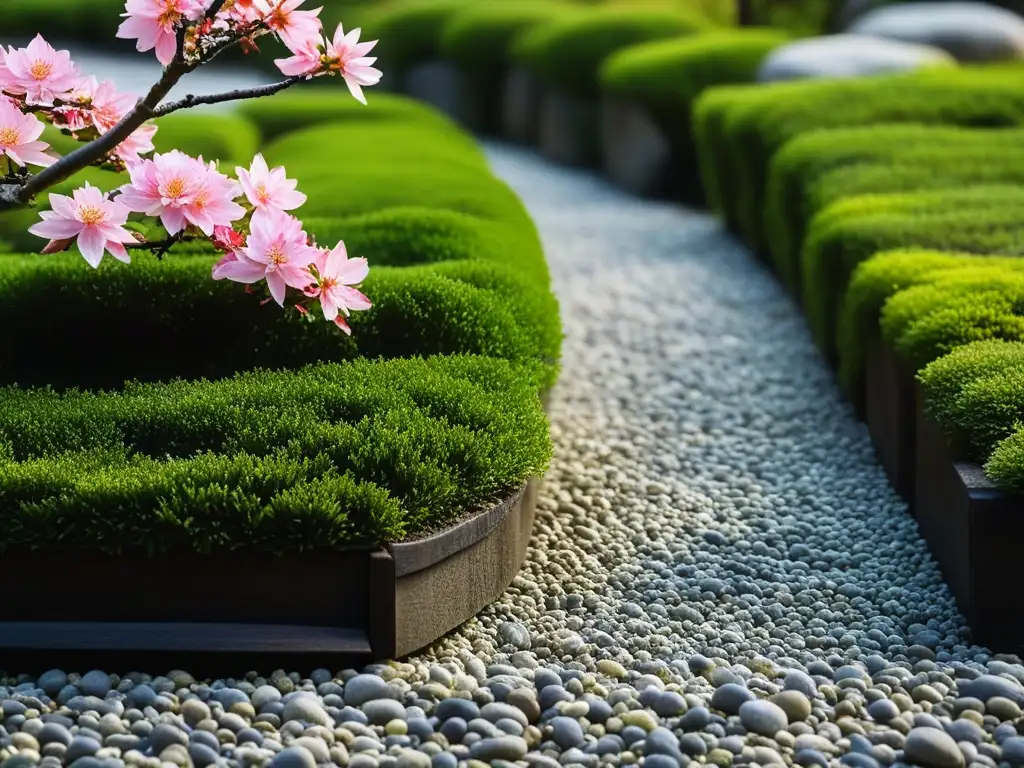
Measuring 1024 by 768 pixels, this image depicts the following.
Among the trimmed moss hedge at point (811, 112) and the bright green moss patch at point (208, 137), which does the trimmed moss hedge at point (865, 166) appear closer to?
the trimmed moss hedge at point (811, 112)

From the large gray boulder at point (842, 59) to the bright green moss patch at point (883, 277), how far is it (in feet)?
15.5

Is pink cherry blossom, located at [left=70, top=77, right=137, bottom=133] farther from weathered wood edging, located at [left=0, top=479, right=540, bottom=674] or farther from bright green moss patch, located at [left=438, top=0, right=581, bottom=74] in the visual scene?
Result: bright green moss patch, located at [left=438, top=0, right=581, bottom=74]

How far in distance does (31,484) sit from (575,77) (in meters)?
9.29

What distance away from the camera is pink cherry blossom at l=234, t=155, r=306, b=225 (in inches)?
125

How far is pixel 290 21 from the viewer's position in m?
3.15

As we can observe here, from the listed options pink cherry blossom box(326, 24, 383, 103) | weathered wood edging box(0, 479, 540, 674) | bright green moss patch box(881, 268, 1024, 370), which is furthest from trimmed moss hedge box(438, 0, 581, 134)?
weathered wood edging box(0, 479, 540, 674)

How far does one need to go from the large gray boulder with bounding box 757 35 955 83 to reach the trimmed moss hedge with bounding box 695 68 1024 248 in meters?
0.56

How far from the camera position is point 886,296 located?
15.4ft

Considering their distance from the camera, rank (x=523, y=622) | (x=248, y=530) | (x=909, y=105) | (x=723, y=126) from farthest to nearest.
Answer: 1. (x=723, y=126)
2. (x=909, y=105)
3. (x=523, y=622)
4. (x=248, y=530)

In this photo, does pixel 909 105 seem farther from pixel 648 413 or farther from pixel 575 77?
pixel 575 77

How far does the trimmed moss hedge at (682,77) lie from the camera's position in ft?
32.6

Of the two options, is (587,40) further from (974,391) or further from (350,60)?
(350,60)

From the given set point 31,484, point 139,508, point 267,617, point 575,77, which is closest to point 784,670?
point 267,617

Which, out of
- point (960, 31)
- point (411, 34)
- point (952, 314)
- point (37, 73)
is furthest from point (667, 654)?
point (411, 34)
